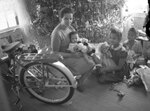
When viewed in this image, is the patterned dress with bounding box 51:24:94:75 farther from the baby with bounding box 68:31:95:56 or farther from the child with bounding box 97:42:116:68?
the child with bounding box 97:42:116:68

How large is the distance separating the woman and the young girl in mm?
222

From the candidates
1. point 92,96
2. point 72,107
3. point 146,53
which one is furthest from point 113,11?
point 72,107

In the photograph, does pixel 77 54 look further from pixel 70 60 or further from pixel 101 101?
pixel 101 101

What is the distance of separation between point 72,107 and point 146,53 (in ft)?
3.74

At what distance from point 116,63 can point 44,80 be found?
0.89 metres

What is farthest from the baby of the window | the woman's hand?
the window

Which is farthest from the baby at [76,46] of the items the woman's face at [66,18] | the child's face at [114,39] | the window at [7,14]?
the window at [7,14]

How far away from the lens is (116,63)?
7.14ft

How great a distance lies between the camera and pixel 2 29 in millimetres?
2693

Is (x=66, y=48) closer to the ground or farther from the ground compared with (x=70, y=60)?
farther from the ground

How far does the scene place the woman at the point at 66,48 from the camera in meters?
2.01

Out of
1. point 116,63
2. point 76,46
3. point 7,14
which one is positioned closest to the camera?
point 76,46

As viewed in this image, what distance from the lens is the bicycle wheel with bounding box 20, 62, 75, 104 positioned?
71.2 inches

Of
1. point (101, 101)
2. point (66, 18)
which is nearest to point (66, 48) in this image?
point (66, 18)
